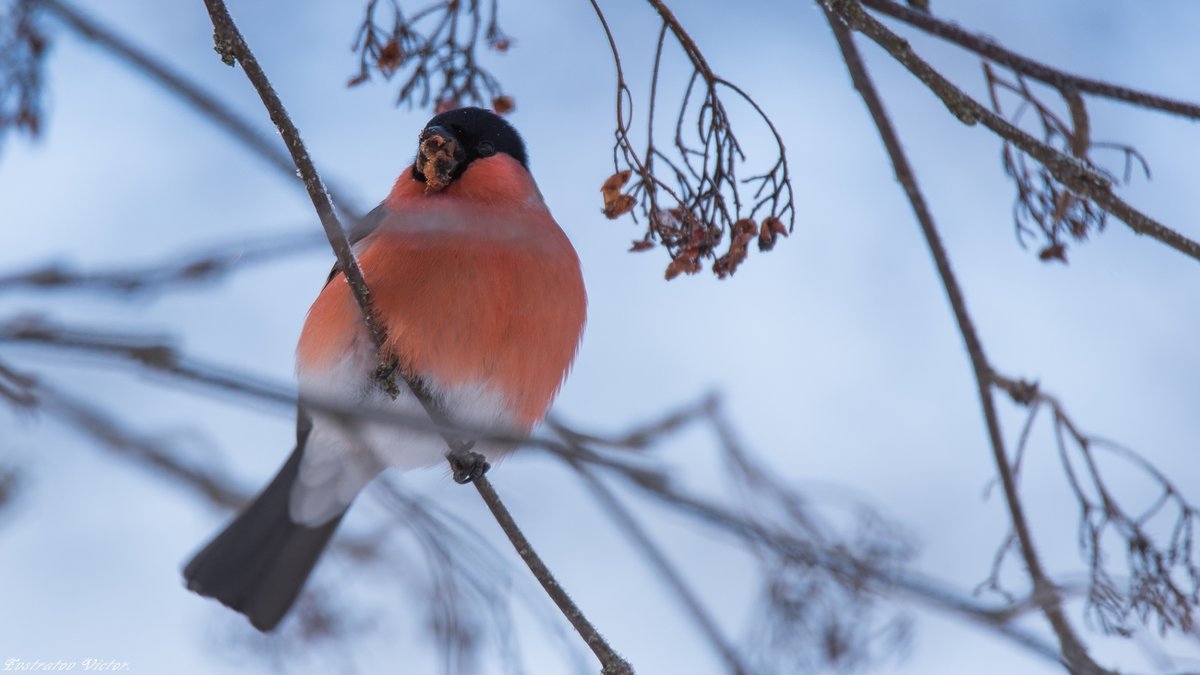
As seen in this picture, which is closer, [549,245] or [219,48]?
[219,48]

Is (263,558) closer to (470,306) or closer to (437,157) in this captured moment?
(470,306)

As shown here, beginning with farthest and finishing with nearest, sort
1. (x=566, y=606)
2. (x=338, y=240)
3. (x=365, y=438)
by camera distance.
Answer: (x=365, y=438), (x=566, y=606), (x=338, y=240)

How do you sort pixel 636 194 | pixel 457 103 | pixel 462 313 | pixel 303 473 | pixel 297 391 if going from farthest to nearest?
pixel 303 473 < pixel 462 313 < pixel 457 103 < pixel 636 194 < pixel 297 391

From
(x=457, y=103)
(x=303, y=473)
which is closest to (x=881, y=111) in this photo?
(x=457, y=103)

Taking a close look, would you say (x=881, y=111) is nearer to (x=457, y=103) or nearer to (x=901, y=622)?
(x=457, y=103)

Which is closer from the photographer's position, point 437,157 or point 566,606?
point 566,606

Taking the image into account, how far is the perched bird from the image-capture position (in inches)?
96.0

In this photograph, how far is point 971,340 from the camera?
220cm

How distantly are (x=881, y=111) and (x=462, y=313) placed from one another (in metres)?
0.95

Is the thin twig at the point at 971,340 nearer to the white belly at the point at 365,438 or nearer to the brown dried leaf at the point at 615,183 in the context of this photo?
the brown dried leaf at the point at 615,183

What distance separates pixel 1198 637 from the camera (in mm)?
2037

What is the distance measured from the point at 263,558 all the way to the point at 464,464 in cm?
88

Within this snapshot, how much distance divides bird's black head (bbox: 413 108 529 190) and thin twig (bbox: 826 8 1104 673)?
987mm

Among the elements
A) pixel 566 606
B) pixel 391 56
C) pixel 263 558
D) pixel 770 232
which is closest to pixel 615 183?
pixel 770 232
